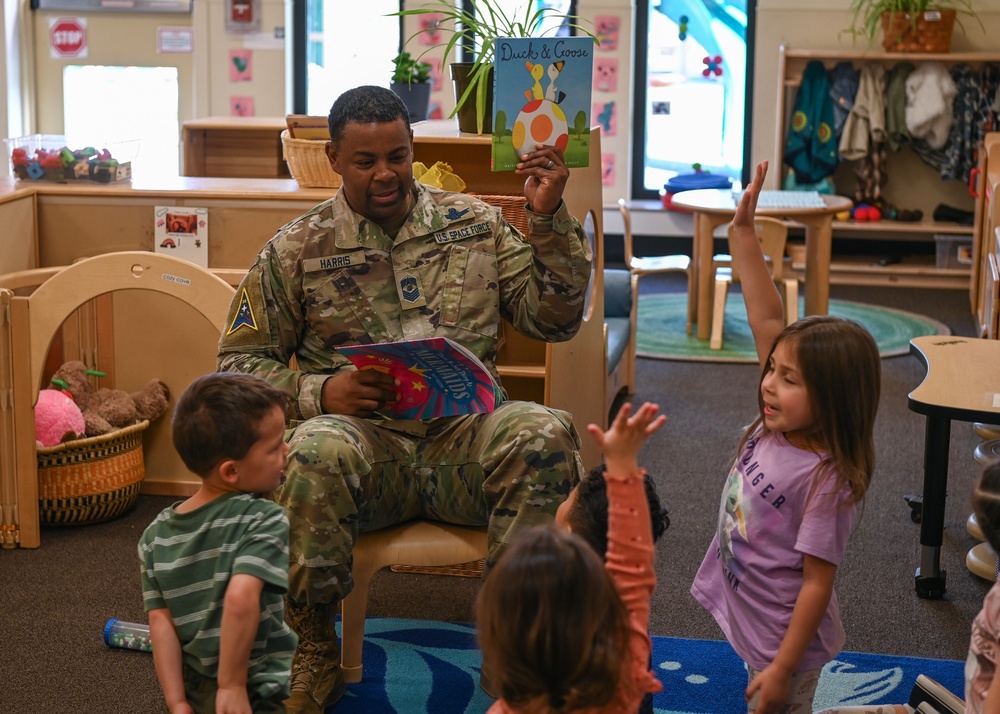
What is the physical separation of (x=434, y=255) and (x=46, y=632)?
3.91ft

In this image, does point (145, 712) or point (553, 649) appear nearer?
point (553, 649)

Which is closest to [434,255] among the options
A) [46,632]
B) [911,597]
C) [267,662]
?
[267,662]

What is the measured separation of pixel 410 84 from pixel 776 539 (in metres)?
→ 2.35

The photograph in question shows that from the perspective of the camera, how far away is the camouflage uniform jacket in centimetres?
233

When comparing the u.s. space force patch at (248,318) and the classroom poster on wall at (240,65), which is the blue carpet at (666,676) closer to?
the u.s. space force patch at (248,318)

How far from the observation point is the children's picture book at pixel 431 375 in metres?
2.06

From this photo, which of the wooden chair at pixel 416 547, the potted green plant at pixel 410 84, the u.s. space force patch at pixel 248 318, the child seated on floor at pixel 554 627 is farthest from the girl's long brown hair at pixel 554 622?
the potted green plant at pixel 410 84

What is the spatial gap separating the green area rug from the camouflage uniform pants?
3.25 metres

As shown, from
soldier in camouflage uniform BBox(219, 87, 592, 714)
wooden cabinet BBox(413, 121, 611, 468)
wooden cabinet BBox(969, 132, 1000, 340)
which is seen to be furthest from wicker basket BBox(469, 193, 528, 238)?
wooden cabinet BBox(969, 132, 1000, 340)

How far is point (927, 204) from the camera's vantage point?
7414 mm

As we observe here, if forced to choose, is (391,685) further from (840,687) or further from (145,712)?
(840,687)

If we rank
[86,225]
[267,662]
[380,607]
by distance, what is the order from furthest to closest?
[86,225] → [380,607] → [267,662]

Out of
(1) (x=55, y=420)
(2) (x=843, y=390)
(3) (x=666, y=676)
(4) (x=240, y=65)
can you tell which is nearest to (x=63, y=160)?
(1) (x=55, y=420)

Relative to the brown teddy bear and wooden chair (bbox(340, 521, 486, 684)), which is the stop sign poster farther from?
wooden chair (bbox(340, 521, 486, 684))
